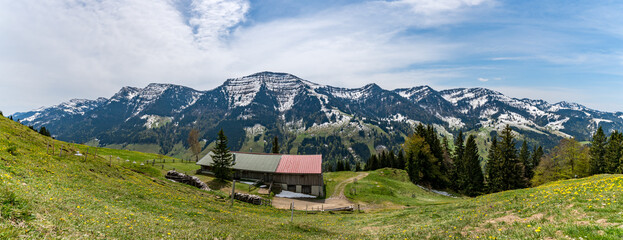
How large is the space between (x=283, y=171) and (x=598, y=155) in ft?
257

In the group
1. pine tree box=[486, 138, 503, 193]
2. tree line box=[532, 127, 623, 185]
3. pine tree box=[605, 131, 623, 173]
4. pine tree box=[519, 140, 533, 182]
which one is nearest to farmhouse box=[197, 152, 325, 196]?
pine tree box=[486, 138, 503, 193]

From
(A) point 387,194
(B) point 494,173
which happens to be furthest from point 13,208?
(B) point 494,173

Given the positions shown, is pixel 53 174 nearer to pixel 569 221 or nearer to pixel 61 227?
pixel 61 227

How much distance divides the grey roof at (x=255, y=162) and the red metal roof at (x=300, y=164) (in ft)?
6.03

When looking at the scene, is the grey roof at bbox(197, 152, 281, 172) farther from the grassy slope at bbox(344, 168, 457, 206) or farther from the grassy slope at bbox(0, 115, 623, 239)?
the grassy slope at bbox(0, 115, 623, 239)

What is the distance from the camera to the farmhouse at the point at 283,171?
198 feet

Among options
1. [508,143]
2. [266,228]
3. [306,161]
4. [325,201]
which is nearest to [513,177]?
[508,143]

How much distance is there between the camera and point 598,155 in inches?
2425

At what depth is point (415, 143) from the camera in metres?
74.1

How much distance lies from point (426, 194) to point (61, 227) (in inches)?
2592

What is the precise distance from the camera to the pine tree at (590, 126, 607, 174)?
2359 inches

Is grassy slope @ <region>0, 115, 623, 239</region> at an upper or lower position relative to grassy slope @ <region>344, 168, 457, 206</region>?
upper

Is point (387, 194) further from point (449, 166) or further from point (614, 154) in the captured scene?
point (614, 154)

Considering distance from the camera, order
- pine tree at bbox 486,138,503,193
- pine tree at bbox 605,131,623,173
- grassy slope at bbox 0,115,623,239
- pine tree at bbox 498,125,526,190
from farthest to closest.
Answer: pine tree at bbox 486,138,503,193, pine tree at bbox 498,125,526,190, pine tree at bbox 605,131,623,173, grassy slope at bbox 0,115,623,239
